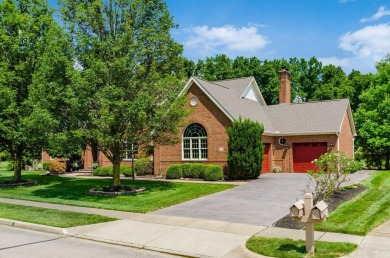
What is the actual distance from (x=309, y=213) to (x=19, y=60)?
20788 millimetres

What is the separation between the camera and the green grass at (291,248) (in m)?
8.12

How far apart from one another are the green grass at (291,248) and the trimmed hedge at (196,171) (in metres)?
14.2

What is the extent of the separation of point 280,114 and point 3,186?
850 inches

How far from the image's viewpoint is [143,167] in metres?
28.1

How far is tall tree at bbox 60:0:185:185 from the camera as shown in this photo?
16.7 m

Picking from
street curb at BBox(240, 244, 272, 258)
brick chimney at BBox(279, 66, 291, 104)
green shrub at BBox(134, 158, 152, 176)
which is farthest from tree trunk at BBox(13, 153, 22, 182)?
brick chimney at BBox(279, 66, 291, 104)

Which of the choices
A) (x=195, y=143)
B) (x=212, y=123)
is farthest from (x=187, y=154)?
(x=212, y=123)

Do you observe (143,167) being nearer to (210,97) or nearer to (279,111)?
(210,97)

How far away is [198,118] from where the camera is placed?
84.7 feet

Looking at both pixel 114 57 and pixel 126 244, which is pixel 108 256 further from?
pixel 114 57

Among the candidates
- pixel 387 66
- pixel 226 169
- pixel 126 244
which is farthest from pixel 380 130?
pixel 126 244

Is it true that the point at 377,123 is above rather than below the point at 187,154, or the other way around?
above

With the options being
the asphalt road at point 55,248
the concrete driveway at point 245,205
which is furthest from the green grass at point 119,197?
the asphalt road at point 55,248

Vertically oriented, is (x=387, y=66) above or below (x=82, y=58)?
above
